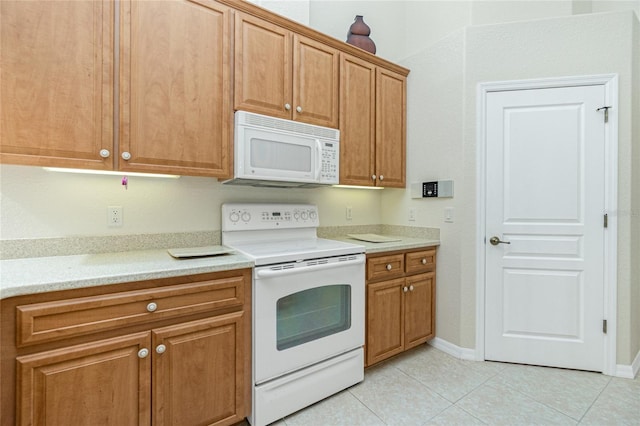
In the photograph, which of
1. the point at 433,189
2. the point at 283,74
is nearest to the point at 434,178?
the point at 433,189

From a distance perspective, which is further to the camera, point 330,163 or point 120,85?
point 330,163

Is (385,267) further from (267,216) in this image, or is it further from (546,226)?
(546,226)

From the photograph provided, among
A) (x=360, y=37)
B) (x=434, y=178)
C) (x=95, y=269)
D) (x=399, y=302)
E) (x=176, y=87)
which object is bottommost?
(x=399, y=302)

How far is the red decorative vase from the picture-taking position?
2529mm

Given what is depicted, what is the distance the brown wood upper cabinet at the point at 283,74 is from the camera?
1.83 m

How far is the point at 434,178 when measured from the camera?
2.56 m

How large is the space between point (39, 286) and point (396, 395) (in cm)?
194

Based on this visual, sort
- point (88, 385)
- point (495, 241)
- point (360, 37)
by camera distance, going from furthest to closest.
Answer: point (360, 37), point (495, 241), point (88, 385)

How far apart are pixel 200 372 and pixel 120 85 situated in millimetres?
1464

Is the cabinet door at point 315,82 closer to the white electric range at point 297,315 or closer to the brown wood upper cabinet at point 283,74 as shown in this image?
the brown wood upper cabinet at point 283,74

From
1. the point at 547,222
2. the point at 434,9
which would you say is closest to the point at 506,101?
the point at 547,222

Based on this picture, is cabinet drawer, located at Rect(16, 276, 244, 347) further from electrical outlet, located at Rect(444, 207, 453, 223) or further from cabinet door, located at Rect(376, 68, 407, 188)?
electrical outlet, located at Rect(444, 207, 453, 223)

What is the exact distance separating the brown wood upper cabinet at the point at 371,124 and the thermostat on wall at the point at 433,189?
0.42 feet

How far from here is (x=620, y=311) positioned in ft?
6.90
